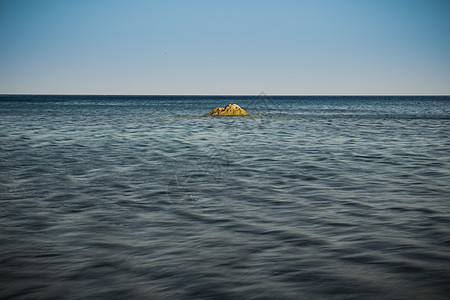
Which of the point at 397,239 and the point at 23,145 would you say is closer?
the point at 397,239

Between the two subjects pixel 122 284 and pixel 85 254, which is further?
pixel 85 254

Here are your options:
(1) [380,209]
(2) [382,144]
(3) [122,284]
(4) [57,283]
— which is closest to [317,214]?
(1) [380,209]

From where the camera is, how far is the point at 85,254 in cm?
554

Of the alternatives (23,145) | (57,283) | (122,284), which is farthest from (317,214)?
(23,145)

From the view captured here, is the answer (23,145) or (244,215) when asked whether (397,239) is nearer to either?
(244,215)

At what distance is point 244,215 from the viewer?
24.2 feet

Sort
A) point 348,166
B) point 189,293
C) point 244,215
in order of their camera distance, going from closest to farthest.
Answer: point 189,293
point 244,215
point 348,166

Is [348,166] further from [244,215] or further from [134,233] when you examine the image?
[134,233]

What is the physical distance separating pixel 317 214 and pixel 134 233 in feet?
11.5

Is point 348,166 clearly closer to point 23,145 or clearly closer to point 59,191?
point 59,191

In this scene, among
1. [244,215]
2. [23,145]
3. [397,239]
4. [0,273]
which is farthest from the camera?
[23,145]

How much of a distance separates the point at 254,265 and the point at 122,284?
68.7 inches

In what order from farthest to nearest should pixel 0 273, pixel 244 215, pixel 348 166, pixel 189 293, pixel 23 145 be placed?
pixel 23 145 → pixel 348 166 → pixel 244 215 → pixel 0 273 → pixel 189 293

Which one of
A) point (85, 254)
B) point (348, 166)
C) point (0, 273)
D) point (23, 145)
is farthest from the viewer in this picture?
point (23, 145)
